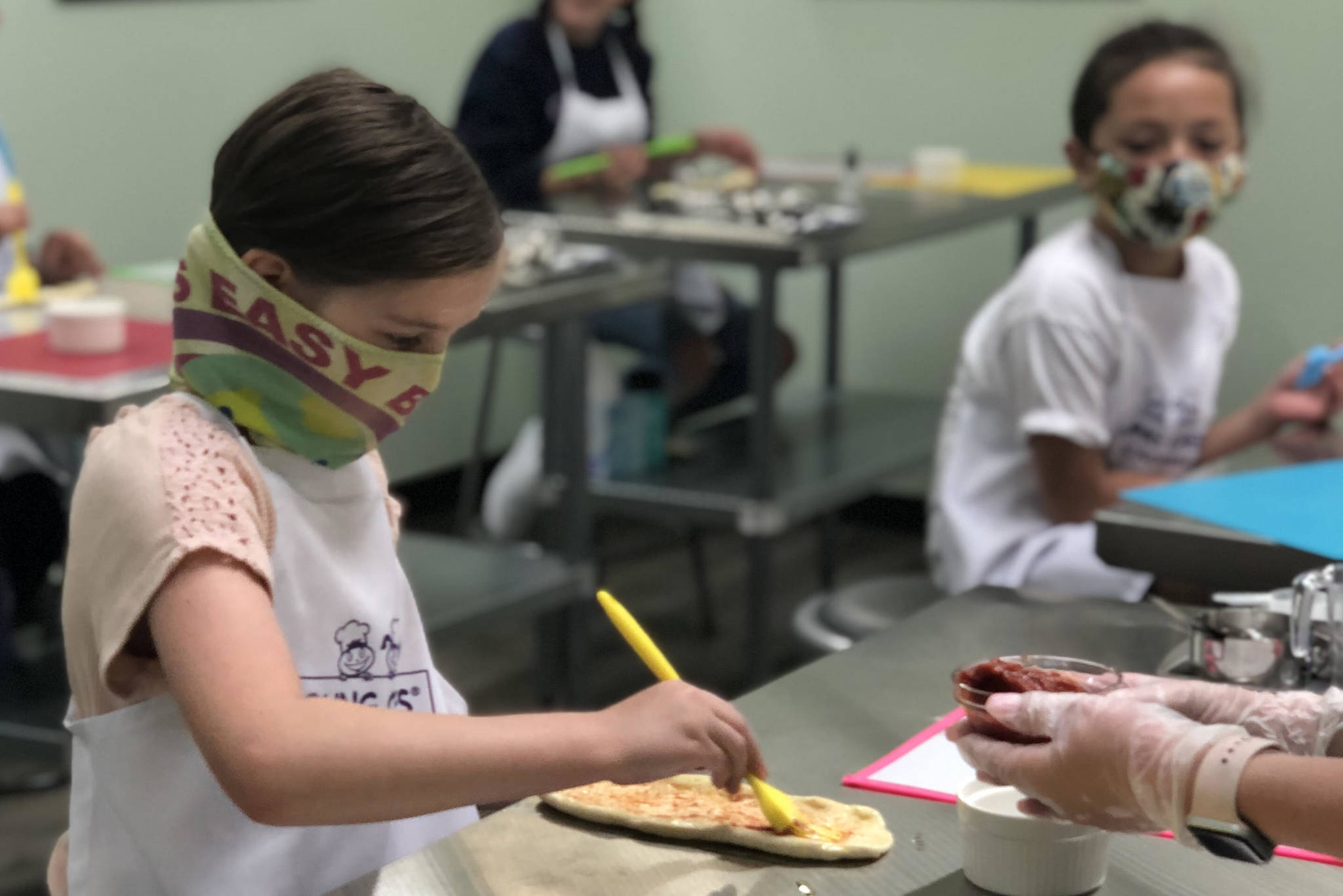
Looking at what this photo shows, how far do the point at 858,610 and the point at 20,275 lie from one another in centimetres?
131

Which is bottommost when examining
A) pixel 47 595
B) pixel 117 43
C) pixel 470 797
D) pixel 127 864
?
pixel 47 595

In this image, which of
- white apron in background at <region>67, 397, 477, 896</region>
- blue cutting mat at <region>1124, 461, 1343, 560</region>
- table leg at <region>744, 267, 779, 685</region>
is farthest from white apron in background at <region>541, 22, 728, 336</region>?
white apron in background at <region>67, 397, 477, 896</region>

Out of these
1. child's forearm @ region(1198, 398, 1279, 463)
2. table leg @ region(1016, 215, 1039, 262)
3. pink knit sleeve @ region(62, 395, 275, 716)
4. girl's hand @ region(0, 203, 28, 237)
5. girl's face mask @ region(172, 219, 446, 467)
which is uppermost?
girl's face mask @ region(172, 219, 446, 467)

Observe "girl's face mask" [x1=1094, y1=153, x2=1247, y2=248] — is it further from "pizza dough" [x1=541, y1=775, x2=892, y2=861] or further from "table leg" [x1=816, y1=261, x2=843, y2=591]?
"table leg" [x1=816, y1=261, x2=843, y2=591]

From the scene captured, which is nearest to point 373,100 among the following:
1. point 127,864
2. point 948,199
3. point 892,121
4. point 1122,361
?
point 127,864

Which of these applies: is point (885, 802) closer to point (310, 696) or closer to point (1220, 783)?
point (1220, 783)

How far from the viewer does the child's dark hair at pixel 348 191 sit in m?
1.03

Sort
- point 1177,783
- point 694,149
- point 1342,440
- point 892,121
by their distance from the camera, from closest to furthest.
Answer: point 1177,783 < point 1342,440 < point 694,149 < point 892,121

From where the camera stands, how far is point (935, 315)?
13.6ft

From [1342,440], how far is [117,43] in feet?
8.56

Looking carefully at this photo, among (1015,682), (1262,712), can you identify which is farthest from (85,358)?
(1262,712)

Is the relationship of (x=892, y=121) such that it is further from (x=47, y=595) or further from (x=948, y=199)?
(x=47, y=595)

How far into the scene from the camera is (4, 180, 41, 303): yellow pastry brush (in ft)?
8.12

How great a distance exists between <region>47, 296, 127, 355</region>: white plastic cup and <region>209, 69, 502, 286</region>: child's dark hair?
1122 mm
